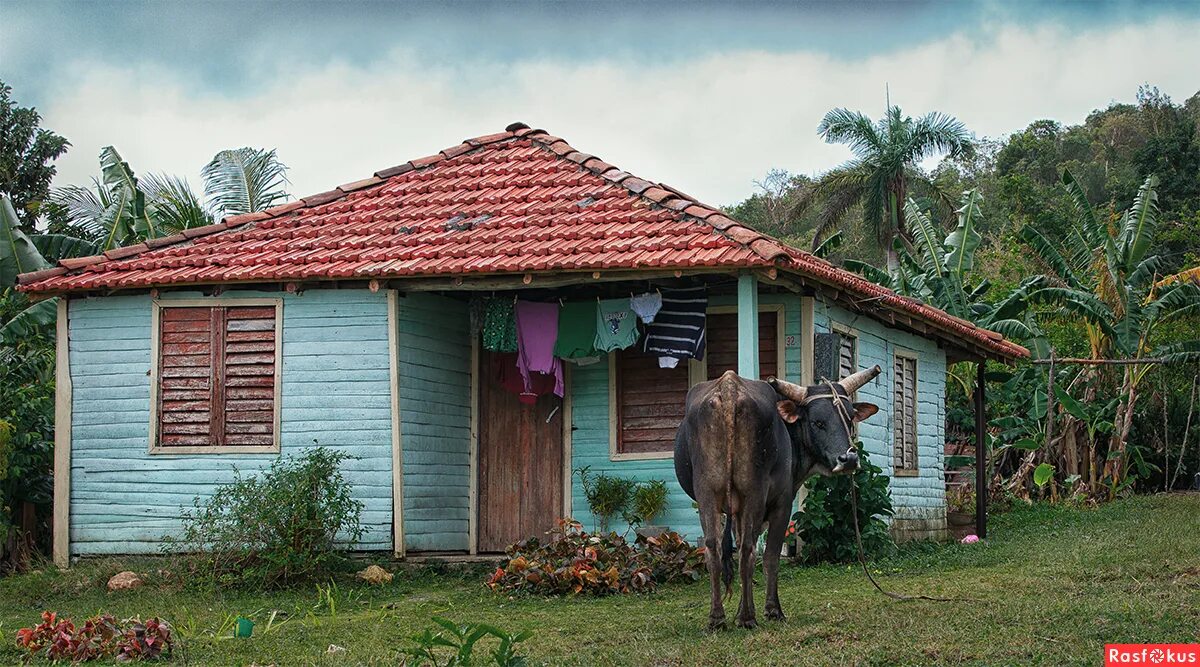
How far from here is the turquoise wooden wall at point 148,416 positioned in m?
13.5

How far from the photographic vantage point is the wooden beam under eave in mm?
13938

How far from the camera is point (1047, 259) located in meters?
22.0

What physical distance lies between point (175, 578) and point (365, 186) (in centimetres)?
501

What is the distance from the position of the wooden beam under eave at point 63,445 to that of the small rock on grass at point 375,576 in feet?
11.5

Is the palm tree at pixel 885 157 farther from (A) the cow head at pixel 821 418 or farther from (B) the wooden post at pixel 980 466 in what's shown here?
(A) the cow head at pixel 821 418

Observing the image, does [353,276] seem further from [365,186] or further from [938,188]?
[938,188]

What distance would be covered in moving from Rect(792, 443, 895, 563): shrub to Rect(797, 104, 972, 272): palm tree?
62.6ft

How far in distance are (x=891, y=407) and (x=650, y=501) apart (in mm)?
3693

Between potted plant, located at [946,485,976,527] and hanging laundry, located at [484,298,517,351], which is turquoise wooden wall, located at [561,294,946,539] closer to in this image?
hanging laundry, located at [484,298,517,351]

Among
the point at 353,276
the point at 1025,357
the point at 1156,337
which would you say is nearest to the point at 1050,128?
the point at 1156,337

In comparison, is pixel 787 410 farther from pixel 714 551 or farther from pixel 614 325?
pixel 614 325

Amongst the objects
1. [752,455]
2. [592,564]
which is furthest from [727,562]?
[592,564]

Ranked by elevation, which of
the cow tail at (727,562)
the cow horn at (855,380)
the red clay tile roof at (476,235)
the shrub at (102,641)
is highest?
the red clay tile roof at (476,235)

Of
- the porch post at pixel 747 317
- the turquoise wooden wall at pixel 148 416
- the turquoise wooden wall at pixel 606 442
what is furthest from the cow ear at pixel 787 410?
the turquoise wooden wall at pixel 148 416
